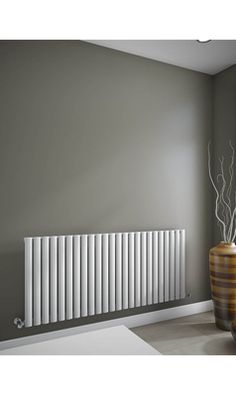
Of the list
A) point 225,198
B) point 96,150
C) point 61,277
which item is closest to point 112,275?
point 61,277

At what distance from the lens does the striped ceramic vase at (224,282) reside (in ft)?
7.76

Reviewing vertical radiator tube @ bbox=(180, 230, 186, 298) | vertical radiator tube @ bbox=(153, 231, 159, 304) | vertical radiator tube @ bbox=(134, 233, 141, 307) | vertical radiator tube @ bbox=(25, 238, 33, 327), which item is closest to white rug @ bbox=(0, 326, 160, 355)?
vertical radiator tube @ bbox=(25, 238, 33, 327)

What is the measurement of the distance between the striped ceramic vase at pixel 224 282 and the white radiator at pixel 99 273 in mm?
374

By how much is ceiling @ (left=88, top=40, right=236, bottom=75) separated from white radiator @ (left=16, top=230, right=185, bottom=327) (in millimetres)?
1674

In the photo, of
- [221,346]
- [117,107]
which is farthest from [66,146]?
[221,346]

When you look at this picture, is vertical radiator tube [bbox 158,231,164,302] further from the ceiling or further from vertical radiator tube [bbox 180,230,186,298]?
the ceiling

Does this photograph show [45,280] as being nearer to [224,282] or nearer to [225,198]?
[224,282]

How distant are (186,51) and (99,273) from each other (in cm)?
216

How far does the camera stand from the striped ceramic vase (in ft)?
7.76

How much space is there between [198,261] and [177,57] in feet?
6.85

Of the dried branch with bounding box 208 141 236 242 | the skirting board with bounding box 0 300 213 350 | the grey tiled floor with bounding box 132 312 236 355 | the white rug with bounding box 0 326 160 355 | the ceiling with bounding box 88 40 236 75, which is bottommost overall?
the grey tiled floor with bounding box 132 312 236 355

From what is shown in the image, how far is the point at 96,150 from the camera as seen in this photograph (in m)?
2.44
